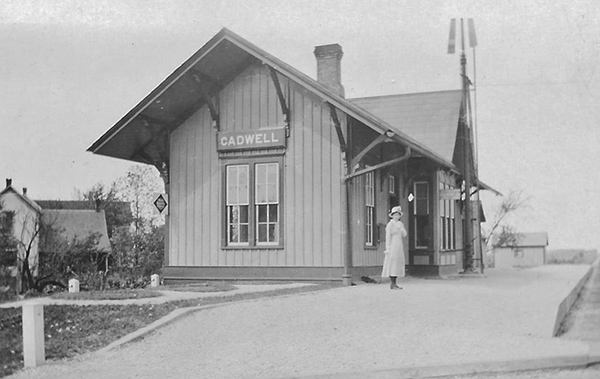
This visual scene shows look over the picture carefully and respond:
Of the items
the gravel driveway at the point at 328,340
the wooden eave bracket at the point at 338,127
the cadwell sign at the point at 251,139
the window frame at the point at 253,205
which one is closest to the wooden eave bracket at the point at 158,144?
the cadwell sign at the point at 251,139

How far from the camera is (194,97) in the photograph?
16438mm

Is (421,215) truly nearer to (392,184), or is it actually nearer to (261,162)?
(392,184)

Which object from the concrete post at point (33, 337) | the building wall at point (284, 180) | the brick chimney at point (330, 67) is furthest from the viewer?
the brick chimney at point (330, 67)

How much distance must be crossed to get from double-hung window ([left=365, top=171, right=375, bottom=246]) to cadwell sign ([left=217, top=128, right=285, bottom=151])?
7.60 feet

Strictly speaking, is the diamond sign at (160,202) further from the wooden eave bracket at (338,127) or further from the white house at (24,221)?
the wooden eave bracket at (338,127)

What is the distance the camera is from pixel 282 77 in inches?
624

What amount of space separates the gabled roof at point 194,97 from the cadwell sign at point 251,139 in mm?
1083

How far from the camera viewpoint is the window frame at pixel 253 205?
620 inches

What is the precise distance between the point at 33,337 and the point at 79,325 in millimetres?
1977

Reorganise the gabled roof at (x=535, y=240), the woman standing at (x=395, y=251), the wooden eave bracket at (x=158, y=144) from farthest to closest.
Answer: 1. the gabled roof at (x=535, y=240)
2. the wooden eave bracket at (x=158, y=144)
3. the woman standing at (x=395, y=251)

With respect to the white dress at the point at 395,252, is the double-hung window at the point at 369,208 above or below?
above

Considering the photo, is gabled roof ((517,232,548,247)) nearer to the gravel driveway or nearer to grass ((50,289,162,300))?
grass ((50,289,162,300))

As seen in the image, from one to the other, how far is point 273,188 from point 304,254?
1627 millimetres

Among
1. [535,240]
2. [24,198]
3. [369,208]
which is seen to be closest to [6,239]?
[24,198]
